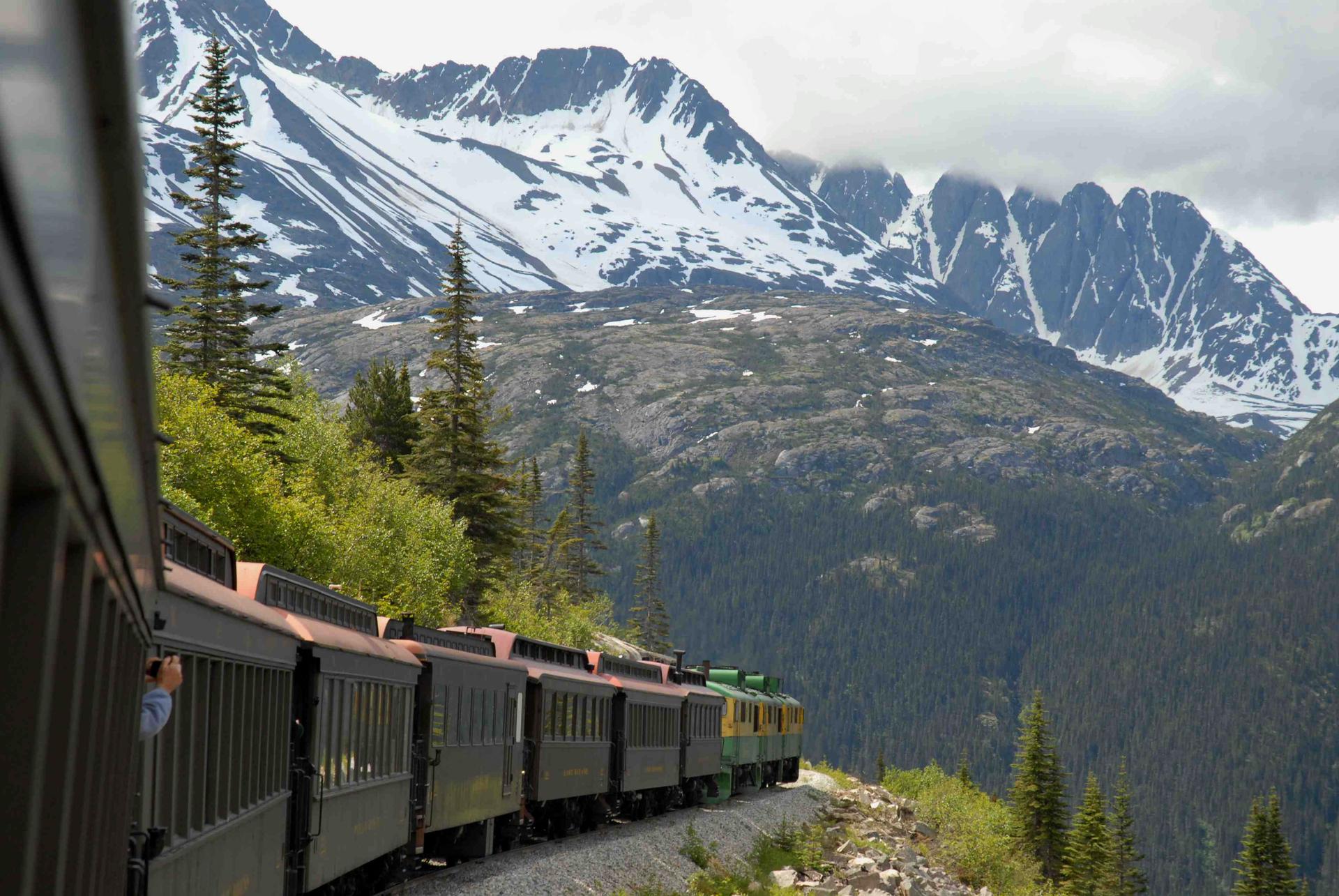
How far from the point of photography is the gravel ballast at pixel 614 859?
750 inches

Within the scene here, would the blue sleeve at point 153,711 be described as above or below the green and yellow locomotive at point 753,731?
above

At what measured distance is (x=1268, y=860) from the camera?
265 ft

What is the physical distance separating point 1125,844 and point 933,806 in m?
34.0

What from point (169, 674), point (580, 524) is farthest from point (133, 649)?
point (580, 524)

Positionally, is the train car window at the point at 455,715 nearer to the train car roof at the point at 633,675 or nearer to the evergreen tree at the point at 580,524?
the train car roof at the point at 633,675

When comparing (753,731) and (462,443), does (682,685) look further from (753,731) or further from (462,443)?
(462,443)

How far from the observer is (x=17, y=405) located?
78.4 inches

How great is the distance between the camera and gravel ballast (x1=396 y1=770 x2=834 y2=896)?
1905cm

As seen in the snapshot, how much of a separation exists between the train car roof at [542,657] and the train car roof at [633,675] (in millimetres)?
551

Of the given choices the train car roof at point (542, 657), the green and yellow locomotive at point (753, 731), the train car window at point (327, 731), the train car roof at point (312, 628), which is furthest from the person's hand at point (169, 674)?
the green and yellow locomotive at point (753, 731)

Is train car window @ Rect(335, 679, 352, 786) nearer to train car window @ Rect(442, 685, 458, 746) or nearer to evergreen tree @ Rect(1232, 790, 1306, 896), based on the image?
train car window @ Rect(442, 685, 458, 746)

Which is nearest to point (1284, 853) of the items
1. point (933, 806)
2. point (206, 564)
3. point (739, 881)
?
point (933, 806)

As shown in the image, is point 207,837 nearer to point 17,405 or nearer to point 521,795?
point 17,405

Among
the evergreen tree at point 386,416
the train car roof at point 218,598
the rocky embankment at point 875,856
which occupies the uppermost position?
the evergreen tree at point 386,416
